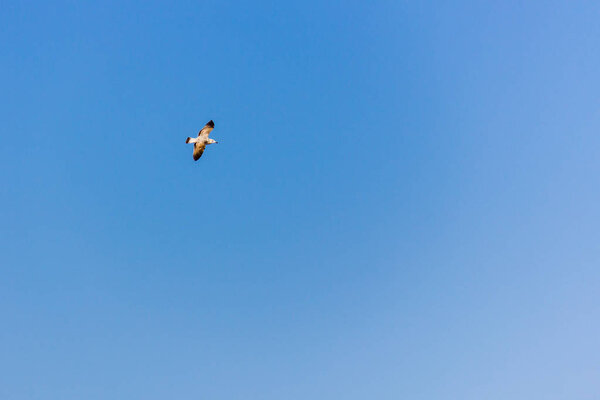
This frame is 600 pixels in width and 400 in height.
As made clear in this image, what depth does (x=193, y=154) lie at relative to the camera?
3189 cm

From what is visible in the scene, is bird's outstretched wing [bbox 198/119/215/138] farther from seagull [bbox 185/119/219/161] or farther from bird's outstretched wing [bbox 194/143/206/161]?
bird's outstretched wing [bbox 194/143/206/161]

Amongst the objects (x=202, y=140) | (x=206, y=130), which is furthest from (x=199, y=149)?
(x=206, y=130)

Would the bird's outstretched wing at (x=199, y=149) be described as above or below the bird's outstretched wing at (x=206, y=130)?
below

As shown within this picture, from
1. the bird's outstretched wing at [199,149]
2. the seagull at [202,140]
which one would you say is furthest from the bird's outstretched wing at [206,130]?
the bird's outstretched wing at [199,149]

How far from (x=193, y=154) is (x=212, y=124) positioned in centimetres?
300

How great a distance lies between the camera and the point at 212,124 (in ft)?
105

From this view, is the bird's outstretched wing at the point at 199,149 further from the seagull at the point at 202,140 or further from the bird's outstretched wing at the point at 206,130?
the bird's outstretched wing at the point at 206,130

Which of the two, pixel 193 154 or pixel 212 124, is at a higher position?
pixel 212 124

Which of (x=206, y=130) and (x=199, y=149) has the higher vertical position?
(x=206, y=130)

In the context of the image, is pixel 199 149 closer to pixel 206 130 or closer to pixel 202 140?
pixel 202 140

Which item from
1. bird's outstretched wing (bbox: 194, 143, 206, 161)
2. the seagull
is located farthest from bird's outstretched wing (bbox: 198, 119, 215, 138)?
bird's outstretched wing (bbox: 194, 143, 206, 161)

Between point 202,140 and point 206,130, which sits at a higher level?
point 206,130

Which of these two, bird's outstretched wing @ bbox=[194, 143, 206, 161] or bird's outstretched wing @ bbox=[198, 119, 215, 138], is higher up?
bird's outstretched wing @ bbox=[198, 119, 215, 138]
